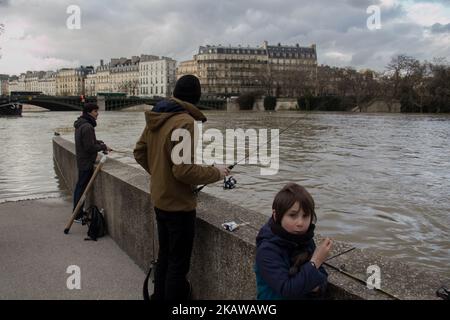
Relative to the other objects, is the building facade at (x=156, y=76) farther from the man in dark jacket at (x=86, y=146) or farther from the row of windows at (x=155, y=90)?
the man in dark jacket at (x=86, y=146)

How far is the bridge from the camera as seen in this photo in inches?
3328

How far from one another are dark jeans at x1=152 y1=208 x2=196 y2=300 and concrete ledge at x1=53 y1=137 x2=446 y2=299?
24 cm

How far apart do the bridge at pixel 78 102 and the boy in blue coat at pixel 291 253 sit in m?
79.6

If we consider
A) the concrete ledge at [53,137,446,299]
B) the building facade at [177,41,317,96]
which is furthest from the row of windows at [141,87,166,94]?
the concrete ledge at [53,137,446,299]

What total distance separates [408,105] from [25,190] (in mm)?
Result: 72448

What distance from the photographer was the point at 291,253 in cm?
238

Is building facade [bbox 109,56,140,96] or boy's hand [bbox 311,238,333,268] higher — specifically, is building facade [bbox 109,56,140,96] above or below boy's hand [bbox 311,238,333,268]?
above

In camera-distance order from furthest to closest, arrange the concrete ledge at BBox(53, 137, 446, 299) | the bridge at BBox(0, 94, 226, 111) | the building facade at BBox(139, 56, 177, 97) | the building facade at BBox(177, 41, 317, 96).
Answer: the building facade at BBox(139, 56, 177, 97) < the building facade at BBox(177, 41, 317, 96) < the bridge at BBox(0, 94, 226, 111) < the concrete ledge at BBox(53, 137, 446, 299)

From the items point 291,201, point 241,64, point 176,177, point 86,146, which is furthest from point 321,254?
point 241,64

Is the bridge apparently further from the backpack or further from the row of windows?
the backpack

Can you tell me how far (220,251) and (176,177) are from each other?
26.8 inches

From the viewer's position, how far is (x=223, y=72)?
140000mm

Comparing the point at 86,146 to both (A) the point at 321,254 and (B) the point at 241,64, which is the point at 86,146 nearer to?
(A) the point at 321,254
